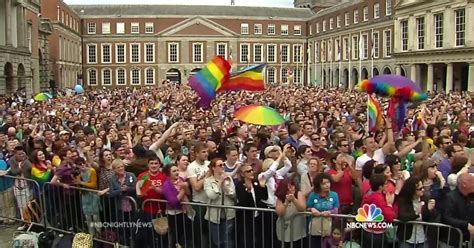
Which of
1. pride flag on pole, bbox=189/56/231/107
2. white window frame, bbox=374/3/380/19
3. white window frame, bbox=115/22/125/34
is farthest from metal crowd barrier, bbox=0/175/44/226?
white window frame, bbox=115/22/125/34

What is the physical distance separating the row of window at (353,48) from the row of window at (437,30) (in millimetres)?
3159

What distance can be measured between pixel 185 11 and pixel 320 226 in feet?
267

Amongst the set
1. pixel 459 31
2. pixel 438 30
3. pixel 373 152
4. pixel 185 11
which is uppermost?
pixel 185 11

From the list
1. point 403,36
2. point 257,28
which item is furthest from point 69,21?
point 403,36

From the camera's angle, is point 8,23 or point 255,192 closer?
point 255,192

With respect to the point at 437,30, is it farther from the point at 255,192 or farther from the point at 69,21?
the point at 69,21

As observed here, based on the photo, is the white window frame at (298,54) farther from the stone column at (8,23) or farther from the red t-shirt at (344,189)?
the red t-shirt at (344,189)

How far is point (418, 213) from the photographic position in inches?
248

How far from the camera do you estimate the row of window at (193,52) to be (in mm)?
82312

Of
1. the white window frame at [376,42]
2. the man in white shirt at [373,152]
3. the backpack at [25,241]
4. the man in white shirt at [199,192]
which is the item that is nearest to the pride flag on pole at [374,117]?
the man in white shirt at [373,152]

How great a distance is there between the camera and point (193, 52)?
8275 cm

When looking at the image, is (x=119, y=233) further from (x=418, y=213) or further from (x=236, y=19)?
(x=236, y=19)

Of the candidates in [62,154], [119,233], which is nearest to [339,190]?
[119,233]

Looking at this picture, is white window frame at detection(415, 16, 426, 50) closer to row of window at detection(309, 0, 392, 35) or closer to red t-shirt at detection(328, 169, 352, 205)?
row of window at detection(309, 0, 392, 35)
